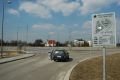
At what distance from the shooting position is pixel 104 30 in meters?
9.20

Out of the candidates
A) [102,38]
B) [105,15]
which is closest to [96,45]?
[102,38]

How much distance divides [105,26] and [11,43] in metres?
120

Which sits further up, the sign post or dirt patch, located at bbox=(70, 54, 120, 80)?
the sign post

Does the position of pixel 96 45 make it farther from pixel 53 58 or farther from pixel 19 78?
pixel 53 58

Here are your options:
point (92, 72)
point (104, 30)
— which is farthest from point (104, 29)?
point (92, 72)

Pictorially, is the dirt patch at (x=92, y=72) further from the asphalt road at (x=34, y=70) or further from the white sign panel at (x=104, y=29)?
the white sign panel at (x=104, y=29)

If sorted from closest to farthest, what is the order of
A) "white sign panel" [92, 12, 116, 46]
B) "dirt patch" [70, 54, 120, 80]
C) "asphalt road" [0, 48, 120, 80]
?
"white sign panel" [92, 12, 116, 46] < "dirt patch" [70, 54, 120, 80] < "asphalt road" [0, 48, 120, 80]

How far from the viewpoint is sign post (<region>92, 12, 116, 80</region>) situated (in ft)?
29.4

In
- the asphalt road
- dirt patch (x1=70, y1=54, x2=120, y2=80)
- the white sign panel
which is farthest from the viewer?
the asphalt road

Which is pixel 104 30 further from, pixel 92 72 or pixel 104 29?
pixel 92 72

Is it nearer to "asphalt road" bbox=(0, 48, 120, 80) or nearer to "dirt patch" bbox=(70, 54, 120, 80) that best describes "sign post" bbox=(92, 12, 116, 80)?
"dirt patch" bbox=(70, 54, 120, 80)

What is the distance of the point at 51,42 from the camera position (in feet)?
193

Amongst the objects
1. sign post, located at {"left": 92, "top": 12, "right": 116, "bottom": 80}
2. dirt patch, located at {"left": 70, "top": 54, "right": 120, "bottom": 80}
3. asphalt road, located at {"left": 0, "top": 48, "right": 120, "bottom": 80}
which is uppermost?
sign post, located at {"left": 92, "top": 12, "right": 116, "bottom": 80}

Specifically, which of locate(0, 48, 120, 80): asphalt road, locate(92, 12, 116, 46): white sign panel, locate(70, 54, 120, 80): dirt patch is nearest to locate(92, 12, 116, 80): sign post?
locate(92, 12, 116, 46): white sign panel
